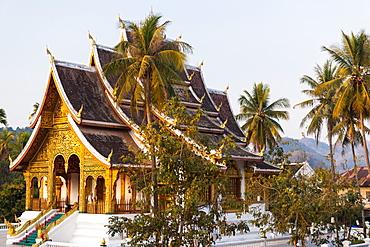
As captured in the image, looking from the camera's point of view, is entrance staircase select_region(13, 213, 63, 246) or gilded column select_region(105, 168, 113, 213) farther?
entrance staircase select_region(13, 213, 63, 246)

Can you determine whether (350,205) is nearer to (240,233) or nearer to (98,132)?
(240,233)

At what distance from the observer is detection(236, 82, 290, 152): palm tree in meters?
27.5

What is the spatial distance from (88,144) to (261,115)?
13.0 metres

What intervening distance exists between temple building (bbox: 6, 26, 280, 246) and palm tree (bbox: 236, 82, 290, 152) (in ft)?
18.9

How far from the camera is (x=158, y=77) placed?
49.7 ft

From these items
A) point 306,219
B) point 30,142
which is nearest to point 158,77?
point 306,219

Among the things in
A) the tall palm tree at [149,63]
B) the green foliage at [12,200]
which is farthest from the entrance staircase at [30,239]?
the green foliage at [12,200]

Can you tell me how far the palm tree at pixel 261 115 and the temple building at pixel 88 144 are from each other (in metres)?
5.76

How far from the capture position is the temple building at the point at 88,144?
1745 centimetres

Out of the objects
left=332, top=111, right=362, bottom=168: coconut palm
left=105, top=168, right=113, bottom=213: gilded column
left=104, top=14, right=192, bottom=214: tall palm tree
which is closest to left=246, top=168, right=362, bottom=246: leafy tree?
left=104, top=14, right=192, bottom=214: tall palm tree

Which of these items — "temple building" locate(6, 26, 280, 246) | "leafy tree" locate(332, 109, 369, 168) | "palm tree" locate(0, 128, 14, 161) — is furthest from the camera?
"palm tree" locate(0, 128, 14, 161)

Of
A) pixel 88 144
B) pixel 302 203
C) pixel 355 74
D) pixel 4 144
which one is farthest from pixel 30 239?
pixel 4 144

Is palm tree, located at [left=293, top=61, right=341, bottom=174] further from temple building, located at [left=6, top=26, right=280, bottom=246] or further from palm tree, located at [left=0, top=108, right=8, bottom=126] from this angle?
palm tree, located at [left=0, top=108, right=8, bottom=126]

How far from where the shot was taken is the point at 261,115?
91.6 ft
